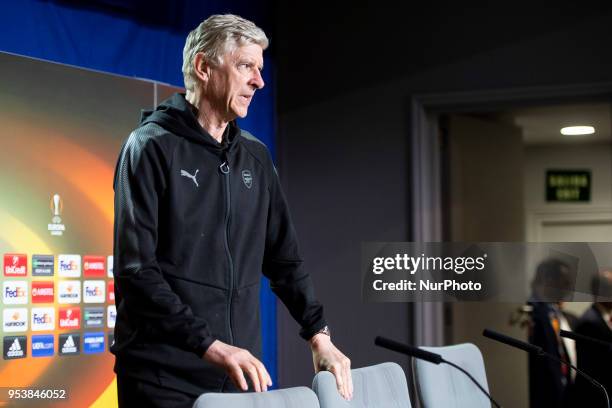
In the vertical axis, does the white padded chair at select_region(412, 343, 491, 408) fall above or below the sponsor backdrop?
below

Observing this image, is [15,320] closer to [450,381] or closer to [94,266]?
[94,266]

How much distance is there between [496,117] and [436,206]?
161 centimetres

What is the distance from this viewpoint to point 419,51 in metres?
5.10

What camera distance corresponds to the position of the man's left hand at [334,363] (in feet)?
6.51

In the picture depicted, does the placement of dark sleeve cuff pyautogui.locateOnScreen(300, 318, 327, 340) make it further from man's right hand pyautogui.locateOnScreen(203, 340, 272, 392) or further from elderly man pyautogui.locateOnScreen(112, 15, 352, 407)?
man's right hand pyautogui.locateOnScreen(203, 340, 272, 392)

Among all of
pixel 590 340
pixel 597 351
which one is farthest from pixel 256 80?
pixel 597 351

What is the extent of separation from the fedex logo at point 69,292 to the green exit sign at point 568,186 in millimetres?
6426

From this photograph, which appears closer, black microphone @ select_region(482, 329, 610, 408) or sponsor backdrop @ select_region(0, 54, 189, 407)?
black microphone @ select_region(482, 329, 610, 408)

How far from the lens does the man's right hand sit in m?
1.77

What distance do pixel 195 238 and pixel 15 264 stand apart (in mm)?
1525

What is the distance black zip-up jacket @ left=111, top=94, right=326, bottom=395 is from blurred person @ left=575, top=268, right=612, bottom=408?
7.94ft

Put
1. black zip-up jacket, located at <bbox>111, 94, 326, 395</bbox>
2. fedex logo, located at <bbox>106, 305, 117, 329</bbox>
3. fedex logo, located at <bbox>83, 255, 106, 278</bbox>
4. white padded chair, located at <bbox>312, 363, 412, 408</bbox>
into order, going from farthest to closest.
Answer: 1. fedex logo, located at <bbox>106, 305, 117, 329</bbox>
2. fedex logo, located at <bbox>83, 255, 106, 278</bbox>
3. white padded chair, located at <bbox>312, 363, 412, 408</bbox>
4. black zip-up jacket, located at <bbox>111, 94, 326, 395</bbox>

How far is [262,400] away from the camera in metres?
1.97

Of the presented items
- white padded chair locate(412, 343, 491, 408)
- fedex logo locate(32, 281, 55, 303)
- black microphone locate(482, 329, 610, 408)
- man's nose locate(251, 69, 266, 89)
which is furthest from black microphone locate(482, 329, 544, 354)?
fedex logo locate(32, 281, 55, 303)
